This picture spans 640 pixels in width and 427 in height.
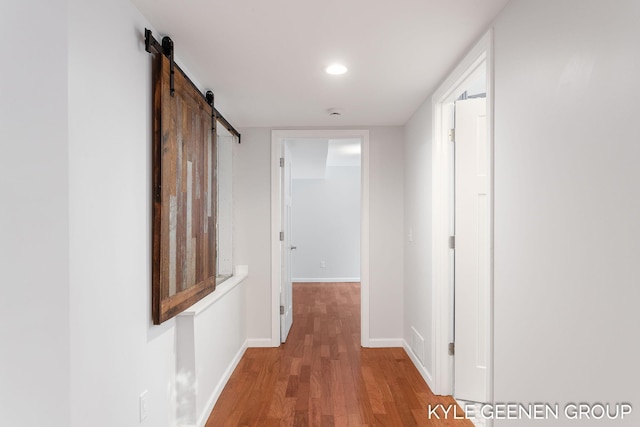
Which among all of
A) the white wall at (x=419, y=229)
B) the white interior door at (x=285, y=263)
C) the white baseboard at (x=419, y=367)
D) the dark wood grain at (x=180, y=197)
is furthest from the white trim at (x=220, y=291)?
the white baseboard at (x=419, y=367)

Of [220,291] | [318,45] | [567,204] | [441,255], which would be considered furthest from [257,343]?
[567,204]

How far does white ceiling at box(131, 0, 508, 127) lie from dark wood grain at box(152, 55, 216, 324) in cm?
23

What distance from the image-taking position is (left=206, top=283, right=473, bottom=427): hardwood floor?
8.10 feet

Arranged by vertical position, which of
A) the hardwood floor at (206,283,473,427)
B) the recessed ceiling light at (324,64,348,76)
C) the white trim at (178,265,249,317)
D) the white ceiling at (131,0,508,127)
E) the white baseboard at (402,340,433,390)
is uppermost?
the white ceiling at (131,0,508,127)

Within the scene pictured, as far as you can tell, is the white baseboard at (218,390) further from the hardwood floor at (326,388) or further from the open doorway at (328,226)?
the open doorway at (328,226)

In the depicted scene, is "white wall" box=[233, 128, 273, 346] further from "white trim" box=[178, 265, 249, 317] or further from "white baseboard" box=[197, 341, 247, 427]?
"white baseboard" box=[197, 341, 247, 427]

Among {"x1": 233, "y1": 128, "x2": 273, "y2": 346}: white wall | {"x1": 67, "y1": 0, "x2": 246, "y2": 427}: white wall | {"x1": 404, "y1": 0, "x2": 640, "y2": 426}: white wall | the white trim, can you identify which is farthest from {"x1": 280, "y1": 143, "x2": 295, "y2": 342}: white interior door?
{"x1": 404, "y1": 0, "x2": 640, "y2": 426}: white wall

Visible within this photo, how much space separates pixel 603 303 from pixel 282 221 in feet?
10.3

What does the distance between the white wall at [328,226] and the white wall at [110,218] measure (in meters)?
5.92

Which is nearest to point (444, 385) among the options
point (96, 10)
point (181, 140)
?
point (181, 140)

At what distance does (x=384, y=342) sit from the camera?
12.7 feet

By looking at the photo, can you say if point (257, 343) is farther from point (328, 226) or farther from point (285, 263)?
point (328, 226)

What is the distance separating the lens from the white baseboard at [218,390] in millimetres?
2383

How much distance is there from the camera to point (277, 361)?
3490mm
